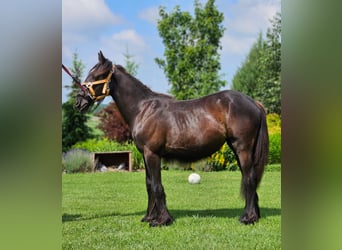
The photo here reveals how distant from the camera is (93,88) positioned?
11.5ft

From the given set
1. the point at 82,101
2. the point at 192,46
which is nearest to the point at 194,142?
the point at 82,101

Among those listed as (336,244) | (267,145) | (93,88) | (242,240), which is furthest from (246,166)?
(336,244)

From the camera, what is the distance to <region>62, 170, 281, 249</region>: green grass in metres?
3.21

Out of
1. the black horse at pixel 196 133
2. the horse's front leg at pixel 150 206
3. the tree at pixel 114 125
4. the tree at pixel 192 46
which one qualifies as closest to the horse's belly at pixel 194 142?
the black horse at pixel 196 133

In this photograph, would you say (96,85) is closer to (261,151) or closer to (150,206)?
(150,206)

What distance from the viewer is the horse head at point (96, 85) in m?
3.46

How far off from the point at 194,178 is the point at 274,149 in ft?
3.47

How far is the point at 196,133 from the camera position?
3.54m

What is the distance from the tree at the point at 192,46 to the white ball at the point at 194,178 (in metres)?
0.94

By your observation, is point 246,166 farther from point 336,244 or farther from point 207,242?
point 336,244

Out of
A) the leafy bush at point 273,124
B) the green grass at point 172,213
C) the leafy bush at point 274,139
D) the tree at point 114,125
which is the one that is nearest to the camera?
the green grass at point 172,213

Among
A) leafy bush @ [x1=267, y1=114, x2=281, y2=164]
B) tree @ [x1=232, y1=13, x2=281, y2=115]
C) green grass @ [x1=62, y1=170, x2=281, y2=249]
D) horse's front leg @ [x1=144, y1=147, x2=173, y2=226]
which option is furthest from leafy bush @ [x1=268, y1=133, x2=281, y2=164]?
horse's front leg @ [x1=144, y1=147, x2=173, y2=226]

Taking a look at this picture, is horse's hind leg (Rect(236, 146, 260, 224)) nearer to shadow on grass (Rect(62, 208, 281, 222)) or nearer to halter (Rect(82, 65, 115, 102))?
shadow on grass (Rect(62, 208, 281, 222))

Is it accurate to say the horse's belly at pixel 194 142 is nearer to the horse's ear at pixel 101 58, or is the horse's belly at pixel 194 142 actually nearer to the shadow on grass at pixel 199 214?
the shadow on grass at pixel 199 214
